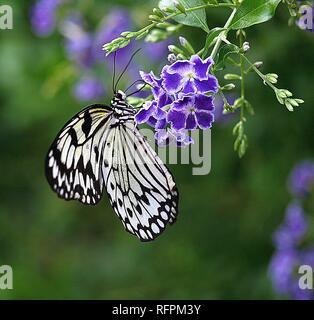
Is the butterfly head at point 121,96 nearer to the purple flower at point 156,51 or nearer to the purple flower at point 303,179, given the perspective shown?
the purple flower at point 156,51

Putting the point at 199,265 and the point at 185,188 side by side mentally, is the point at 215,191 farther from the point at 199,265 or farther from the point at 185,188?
the point at 199,265

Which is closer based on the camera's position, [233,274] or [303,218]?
[303,218]

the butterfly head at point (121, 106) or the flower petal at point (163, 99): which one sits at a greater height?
the butterfly head at point (121, 106)

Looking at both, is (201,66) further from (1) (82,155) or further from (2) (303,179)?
(2) (303,179)

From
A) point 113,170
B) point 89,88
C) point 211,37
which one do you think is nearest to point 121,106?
point 113,170

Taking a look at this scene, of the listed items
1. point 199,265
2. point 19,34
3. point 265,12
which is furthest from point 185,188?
point 265,12

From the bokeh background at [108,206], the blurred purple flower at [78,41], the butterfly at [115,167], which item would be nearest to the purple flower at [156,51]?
the bokeh background at [108,206]
